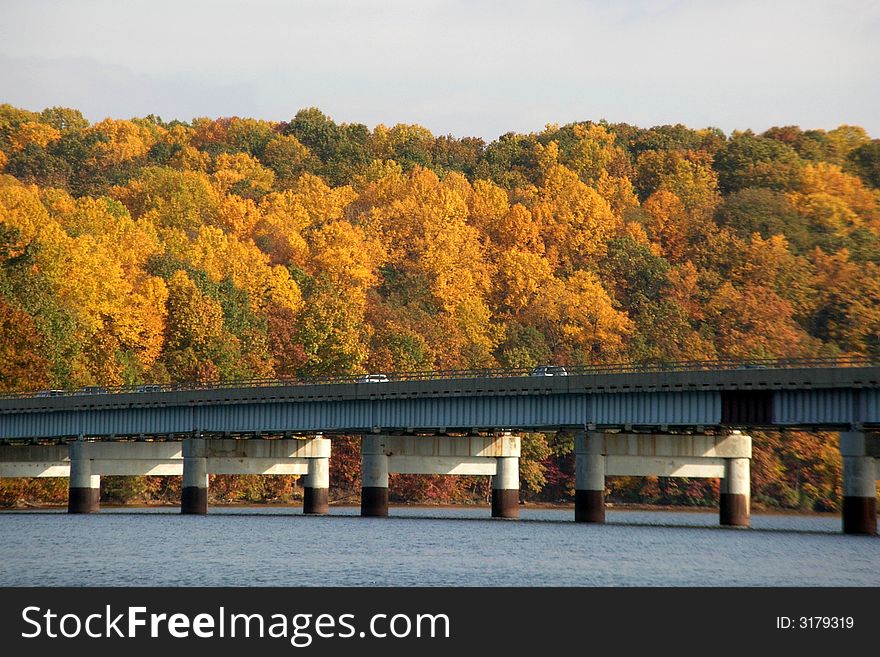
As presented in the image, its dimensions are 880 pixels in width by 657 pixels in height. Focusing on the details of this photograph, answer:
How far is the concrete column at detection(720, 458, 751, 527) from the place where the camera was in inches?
4611

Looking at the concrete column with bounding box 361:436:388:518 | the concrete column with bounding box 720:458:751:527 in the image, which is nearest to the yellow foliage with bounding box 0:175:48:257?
the concrete column with bounding box 361:436:388:518

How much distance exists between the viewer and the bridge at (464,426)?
104 meters

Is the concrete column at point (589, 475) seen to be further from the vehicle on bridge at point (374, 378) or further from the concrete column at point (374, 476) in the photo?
the vehicle on bridge at point (374, 378)

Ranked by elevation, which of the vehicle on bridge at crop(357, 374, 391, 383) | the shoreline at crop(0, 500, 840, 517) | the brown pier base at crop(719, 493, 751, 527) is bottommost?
the shoreline at crop(0, 500, 840, 517)

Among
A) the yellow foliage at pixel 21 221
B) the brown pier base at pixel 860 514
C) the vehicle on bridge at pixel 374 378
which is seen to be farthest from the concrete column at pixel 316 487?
the yellow foliage at pixel 21 221

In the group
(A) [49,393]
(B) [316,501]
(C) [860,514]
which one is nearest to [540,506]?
(B) [316,501]

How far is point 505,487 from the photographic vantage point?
12775 cm

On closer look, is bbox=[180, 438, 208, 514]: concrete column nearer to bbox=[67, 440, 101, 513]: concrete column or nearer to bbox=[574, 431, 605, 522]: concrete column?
bbox=[67, 440, 101, 513]: concrete column

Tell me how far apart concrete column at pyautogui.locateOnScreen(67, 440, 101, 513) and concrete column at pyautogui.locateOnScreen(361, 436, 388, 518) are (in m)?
20.6

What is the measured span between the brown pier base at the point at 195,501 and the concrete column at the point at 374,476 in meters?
12.0
